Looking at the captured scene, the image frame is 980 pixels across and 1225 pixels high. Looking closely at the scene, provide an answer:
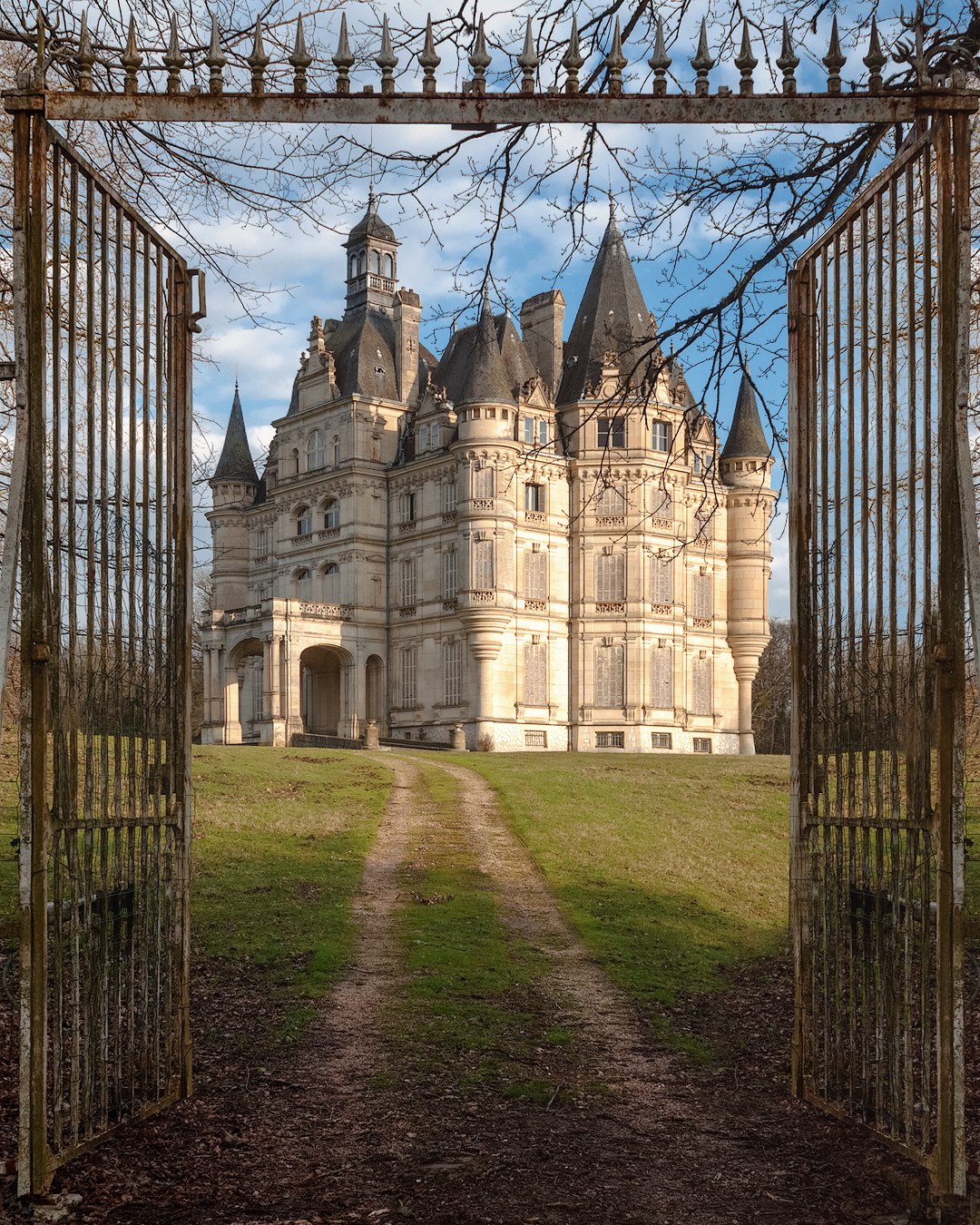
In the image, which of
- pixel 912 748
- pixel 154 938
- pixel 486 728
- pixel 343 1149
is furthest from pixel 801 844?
pixel 486 728

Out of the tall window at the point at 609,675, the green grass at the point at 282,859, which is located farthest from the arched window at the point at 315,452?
the green grass at the point at 282,859

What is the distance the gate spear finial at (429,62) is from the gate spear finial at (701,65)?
1.12 meters

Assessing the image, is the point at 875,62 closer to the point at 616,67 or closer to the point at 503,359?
the point at 616,67

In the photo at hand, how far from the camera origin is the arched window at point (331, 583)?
50969 mm

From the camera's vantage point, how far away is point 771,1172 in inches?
232

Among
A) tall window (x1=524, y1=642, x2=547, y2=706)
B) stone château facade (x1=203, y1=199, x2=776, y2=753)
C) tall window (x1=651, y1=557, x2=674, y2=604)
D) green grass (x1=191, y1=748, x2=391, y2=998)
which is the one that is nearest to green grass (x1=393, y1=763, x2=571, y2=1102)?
green grass (x1=191, y1=748, x2=391, y2=998)

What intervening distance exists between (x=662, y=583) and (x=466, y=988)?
130ft

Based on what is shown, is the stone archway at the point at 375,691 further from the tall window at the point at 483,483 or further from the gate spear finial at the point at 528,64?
the gate spear finial at the point at 528,64

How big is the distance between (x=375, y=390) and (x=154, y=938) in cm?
4594

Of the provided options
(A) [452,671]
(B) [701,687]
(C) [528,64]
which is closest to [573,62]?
(C) [528,64]

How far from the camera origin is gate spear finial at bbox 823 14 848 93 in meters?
5.84

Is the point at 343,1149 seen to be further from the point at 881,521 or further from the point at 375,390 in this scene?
the point at 375,390

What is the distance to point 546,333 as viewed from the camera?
5228 centimetres

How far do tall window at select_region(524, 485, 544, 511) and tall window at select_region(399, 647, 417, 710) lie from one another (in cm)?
675
